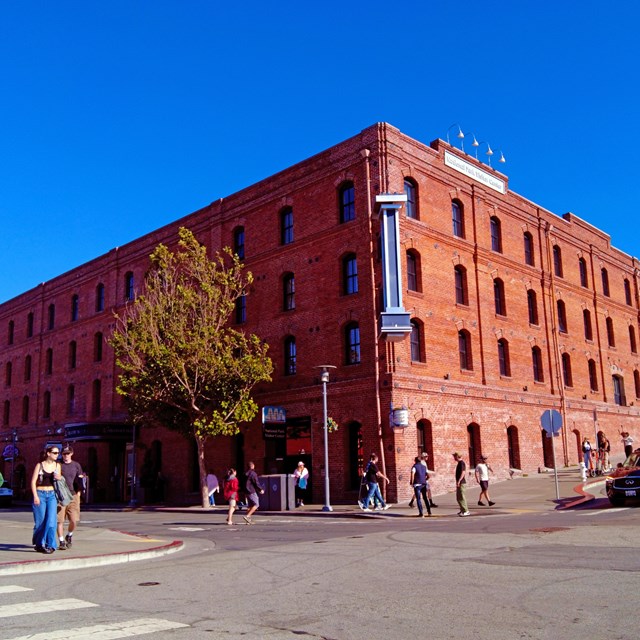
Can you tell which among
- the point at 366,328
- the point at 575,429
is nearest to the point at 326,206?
the point at 366,328

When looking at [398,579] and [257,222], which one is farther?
[257,222]

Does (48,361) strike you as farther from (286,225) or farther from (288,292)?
(286,225)

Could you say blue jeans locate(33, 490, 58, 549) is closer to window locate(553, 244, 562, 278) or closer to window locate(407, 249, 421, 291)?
window locate(407, 249, 421, 291)

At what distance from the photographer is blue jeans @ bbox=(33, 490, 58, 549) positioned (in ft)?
39.9

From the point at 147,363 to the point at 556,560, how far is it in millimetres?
22056

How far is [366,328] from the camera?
28594 millimetres

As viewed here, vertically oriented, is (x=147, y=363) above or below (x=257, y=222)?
below

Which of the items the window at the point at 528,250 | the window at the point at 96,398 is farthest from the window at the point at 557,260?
the window at the point at 96,398

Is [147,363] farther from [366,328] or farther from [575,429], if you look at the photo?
[575,429]

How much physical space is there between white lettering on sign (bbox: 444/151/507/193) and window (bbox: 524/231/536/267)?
2.98 m

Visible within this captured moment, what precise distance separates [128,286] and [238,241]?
9926mm

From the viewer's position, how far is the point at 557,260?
39.6 meters

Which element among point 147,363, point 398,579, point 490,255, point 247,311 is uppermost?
point 490,255

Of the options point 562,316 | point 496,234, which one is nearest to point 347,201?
point 496,234
